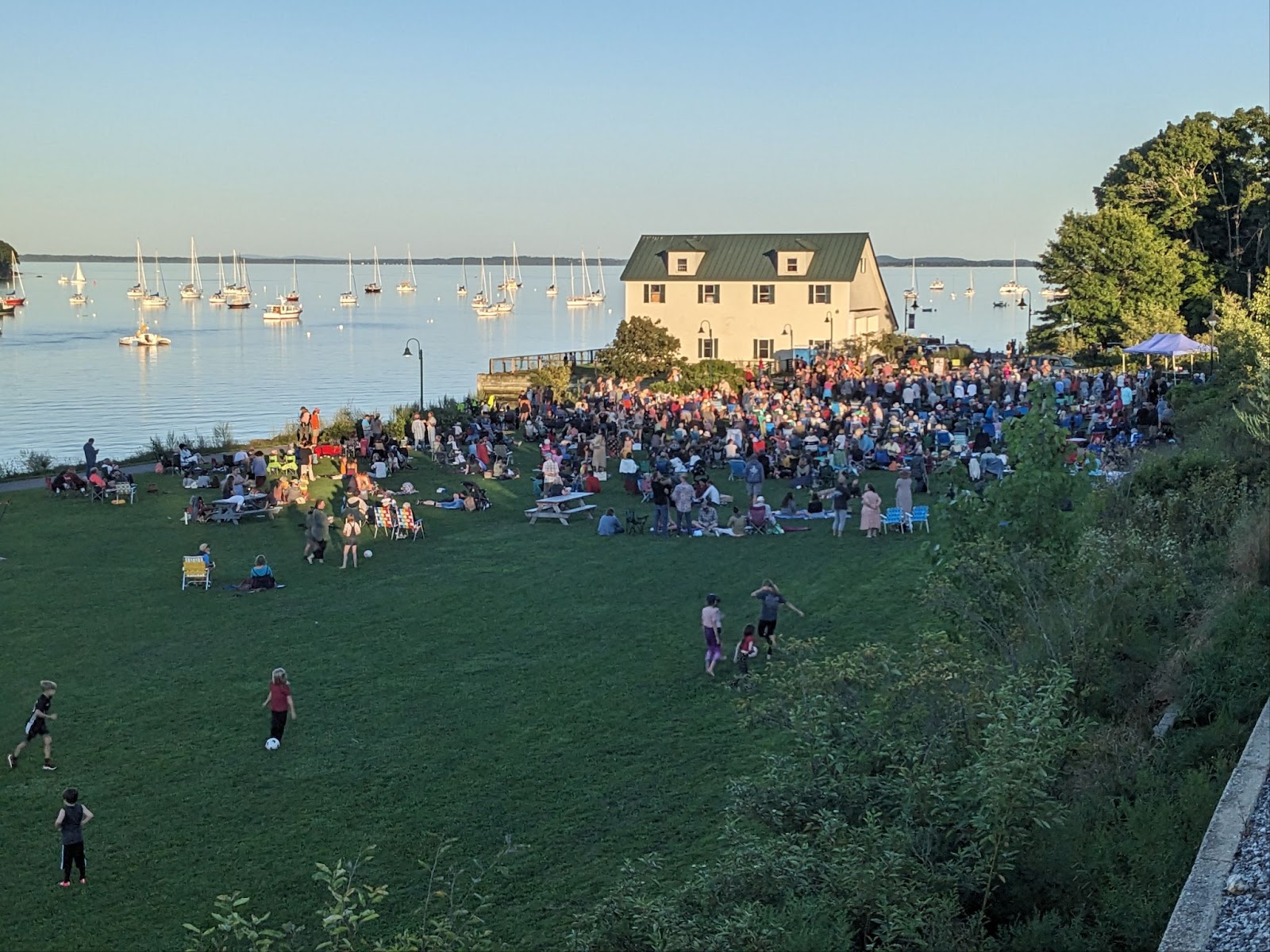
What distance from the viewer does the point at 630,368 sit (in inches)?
2080

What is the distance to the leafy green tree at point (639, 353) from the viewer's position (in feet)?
174

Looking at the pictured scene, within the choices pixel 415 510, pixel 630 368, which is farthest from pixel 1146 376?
pixel 415 510

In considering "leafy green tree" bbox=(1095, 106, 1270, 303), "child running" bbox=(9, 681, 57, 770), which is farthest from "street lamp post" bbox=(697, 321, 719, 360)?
"child running" bbox=(9, 681, 57, 770)

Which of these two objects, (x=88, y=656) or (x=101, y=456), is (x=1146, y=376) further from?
(x=101, y=456)

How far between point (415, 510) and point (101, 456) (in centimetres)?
2968

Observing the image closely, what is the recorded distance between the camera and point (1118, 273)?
179 feet

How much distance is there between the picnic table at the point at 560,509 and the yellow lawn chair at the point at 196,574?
728cm

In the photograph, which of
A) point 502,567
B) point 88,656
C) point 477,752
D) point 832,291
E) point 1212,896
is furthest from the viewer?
point 832,291

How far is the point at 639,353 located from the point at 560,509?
2685 centimetres

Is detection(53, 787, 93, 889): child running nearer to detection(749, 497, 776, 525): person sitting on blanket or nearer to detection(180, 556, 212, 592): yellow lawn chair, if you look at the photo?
detection(180, 556, 212, 592): yellow lawn chair

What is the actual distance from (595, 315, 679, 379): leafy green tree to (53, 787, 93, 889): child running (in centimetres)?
4154

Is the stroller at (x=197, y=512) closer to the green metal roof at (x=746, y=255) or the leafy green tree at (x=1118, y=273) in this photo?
the leafy green tree at (x=1118, y=273)

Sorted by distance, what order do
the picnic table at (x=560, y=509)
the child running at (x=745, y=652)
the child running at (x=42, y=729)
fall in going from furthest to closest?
the picnic table at (x=560, y=509) → the child running at (x=745, y=652) → the child running at (x=42, y=729)

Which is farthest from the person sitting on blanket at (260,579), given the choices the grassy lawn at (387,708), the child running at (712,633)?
the child running at (712,633)
